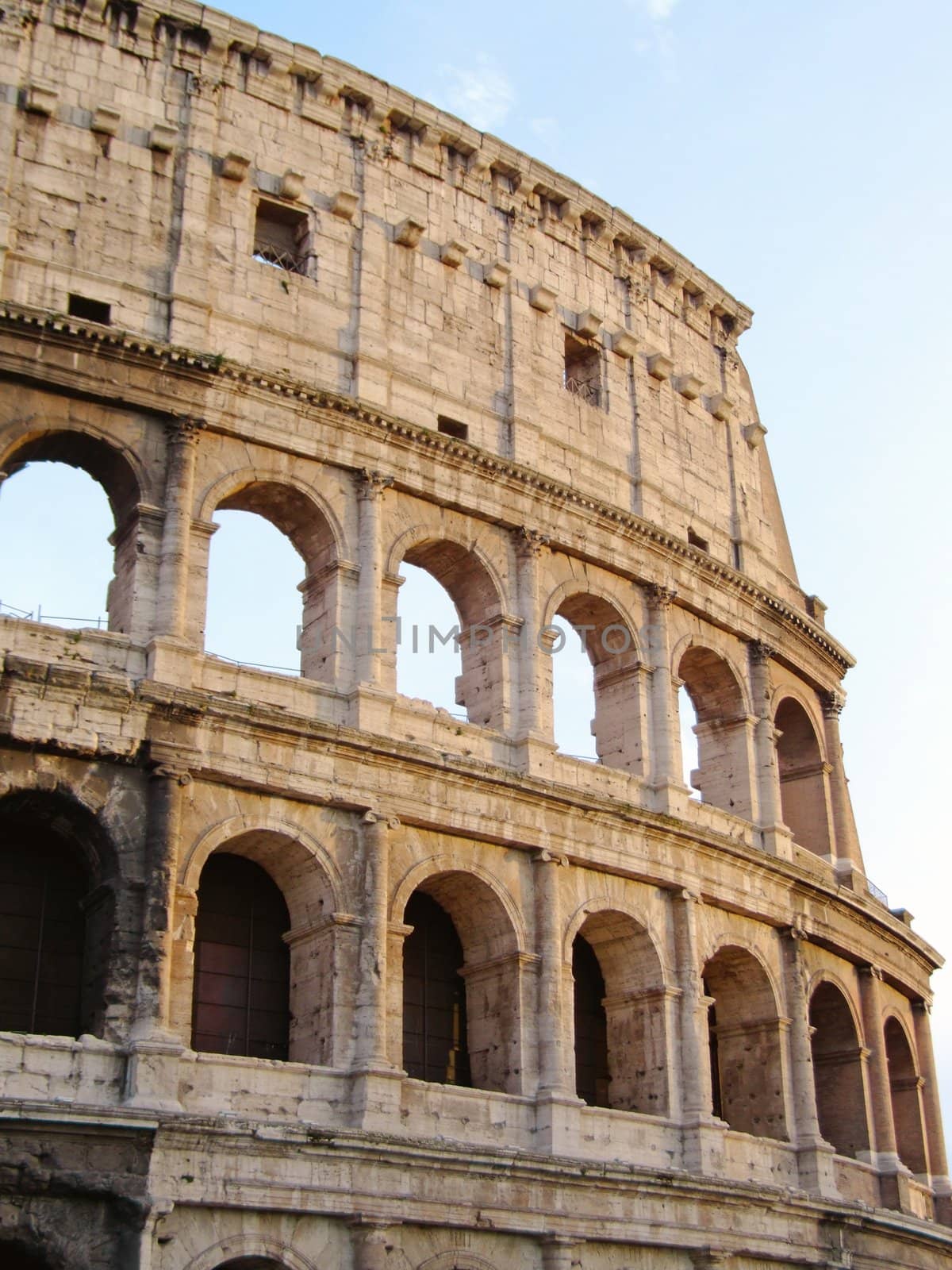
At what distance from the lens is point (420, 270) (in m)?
23.0

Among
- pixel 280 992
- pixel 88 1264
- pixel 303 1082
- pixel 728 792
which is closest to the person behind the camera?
pixel 88 1264

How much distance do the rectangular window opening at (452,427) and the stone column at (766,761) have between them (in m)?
5.87

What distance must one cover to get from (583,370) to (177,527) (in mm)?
8501

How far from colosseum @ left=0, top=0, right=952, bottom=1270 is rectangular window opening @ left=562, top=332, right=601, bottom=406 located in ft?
0.25

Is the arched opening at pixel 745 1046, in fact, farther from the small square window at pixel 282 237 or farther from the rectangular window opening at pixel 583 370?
the small square window at pixel 282 237

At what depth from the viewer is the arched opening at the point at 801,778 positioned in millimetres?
26703

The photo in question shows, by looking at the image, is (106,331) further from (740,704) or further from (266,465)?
(740,704)

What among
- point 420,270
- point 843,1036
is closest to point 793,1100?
point 843,1036

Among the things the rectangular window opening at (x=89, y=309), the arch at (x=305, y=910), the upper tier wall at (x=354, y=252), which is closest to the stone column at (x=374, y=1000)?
the arch at (x=305, y=910)

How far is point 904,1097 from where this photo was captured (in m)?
27.1

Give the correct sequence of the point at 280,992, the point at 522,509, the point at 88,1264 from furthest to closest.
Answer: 1. the point at 522,509
2. the point at 280,992
3. the point at 88,1264

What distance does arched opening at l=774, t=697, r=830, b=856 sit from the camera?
2670cm

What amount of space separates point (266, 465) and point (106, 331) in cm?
240

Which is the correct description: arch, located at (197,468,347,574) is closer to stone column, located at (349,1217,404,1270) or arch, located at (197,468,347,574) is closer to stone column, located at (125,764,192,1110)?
stone column, located at (125,764,192,1110)
